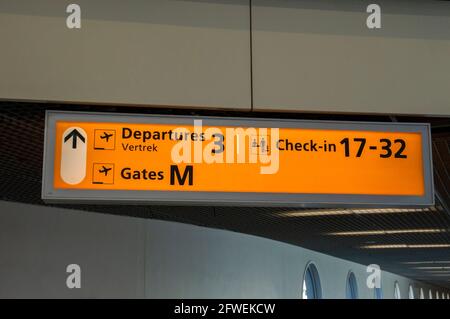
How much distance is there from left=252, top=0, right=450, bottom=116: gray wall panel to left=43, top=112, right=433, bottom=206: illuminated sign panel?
0.78ft

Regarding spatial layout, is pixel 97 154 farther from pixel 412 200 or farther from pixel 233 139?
pixel 412 200

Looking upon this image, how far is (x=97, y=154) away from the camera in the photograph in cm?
238

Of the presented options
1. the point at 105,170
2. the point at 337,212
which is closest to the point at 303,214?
the point at 337,212

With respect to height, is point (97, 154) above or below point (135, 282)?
above

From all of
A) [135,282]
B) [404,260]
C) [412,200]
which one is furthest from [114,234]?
[404,260]

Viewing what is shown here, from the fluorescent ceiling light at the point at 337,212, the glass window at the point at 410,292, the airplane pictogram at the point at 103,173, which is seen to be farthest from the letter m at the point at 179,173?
the glass window at the point at 410,292

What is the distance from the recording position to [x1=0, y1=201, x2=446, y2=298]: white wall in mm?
5672

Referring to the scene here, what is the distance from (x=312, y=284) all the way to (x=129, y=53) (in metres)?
10.9

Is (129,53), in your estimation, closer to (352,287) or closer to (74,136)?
(74,136)

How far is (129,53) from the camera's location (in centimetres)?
268

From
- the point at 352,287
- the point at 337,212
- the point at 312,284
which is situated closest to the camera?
the point at 337,212

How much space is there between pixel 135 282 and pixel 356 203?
501 centimetres

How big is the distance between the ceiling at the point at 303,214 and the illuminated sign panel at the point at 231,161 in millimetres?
334

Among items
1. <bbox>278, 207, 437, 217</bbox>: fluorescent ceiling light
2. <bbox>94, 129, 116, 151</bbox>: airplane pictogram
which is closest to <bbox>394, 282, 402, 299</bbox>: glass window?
<bbox>278, 207, 437, 217</bbox>: fluorescent ceiling light
